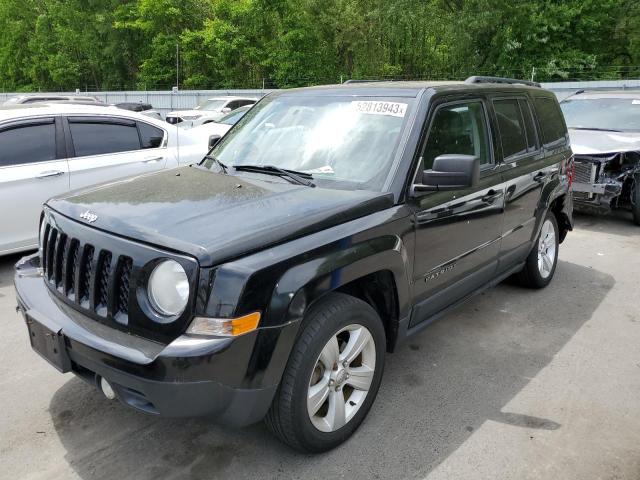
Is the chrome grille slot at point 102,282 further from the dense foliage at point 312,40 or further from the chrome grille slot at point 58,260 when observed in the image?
the dense foliage at point 312,40

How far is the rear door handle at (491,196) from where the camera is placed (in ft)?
13.1

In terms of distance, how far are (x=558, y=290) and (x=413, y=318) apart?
272cm

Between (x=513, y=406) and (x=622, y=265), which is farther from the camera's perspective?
(x=622, y=265)

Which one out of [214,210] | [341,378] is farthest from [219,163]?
[341,378]

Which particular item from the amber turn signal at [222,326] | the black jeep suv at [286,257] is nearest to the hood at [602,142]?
the black jeep suv at [286,257]

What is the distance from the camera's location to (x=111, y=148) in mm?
6422

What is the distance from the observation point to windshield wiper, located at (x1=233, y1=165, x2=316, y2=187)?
3.28 metres

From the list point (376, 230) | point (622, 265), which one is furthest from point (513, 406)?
point (622, 265)

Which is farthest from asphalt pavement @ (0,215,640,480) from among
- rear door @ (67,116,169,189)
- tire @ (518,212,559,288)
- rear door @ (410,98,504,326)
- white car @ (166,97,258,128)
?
white car @ (166,97,258,128)

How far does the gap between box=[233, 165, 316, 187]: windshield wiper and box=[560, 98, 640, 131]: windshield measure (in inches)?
286

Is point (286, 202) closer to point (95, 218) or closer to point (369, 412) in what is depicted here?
point (95, 218)

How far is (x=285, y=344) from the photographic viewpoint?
8.21ft

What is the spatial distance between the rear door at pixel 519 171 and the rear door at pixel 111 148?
390cm

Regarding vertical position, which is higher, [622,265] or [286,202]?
[286,202]
